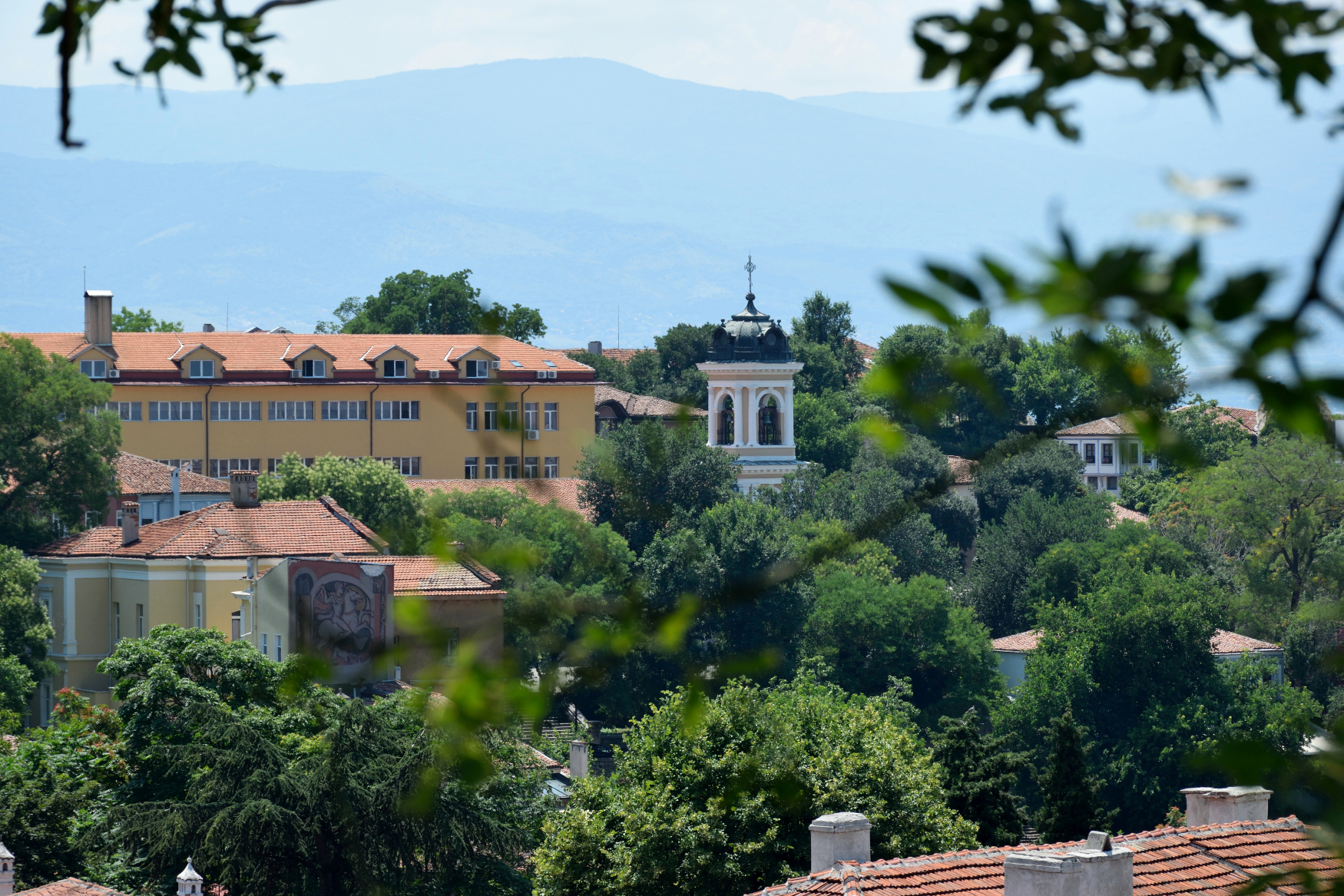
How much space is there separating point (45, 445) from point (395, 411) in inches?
1018

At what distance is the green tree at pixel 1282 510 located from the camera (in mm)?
58156

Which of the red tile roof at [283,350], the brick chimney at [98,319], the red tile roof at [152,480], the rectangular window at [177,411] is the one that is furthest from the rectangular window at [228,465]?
the red tile roof at [152,480]

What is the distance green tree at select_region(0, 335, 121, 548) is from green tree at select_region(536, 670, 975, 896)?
2237 centimetres

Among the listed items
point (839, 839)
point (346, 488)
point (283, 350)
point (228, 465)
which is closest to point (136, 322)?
point (283, 350)

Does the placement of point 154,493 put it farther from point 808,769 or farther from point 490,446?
point 490,446

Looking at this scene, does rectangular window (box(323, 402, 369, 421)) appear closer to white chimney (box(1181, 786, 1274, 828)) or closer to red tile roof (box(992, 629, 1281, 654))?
red tile roof (box(992, 629, 1281, 654))

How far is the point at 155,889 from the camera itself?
79.2 ft

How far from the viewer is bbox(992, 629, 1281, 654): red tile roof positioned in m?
52.8

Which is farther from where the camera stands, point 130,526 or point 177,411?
point 177,411

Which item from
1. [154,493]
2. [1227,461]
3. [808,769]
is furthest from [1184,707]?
[154,493]

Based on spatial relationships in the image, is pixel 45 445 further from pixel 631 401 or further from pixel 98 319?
pixel 631 401

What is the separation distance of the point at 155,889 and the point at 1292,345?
80.1ft

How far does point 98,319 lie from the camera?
67250 mm

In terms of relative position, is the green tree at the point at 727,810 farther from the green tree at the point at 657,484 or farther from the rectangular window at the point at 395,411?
the rectangular window at the point at 395,411
